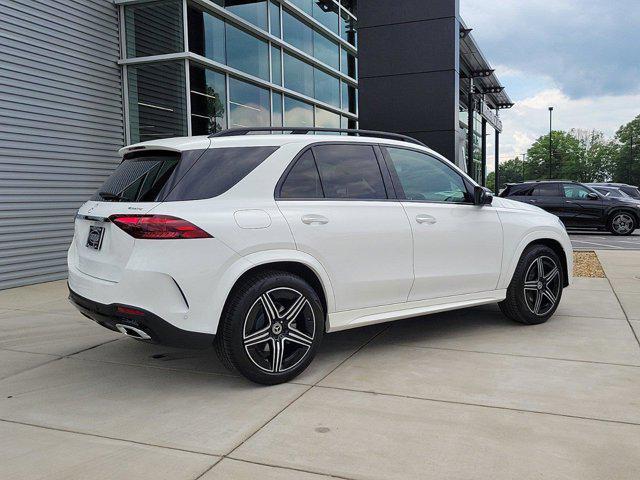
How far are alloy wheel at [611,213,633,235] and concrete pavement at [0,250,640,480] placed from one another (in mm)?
13303

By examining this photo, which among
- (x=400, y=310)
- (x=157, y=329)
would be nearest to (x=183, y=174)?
(x=157, y=329)

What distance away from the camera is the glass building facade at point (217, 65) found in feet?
33.6

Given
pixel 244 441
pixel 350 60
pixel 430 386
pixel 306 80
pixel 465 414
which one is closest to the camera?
pixel 244 441

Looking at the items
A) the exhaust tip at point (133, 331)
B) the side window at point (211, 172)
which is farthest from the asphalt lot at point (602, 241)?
the exhaust tip at point (133, 331)

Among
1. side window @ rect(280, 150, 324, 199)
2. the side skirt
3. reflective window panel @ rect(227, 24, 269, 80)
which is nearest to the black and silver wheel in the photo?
reflective window panel @ rect(227, 24, 269, 80)

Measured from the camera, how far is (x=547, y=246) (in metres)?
5.76

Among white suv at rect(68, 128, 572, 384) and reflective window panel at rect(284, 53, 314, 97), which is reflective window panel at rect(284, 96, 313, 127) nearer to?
reflective window panel at rect(284, 53, 314, 97)

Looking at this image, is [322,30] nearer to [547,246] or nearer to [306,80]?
[306,80]

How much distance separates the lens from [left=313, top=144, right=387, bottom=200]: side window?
427 cm

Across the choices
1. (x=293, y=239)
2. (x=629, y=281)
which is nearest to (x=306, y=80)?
(x=629, y=281)

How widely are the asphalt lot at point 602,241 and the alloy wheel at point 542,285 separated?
8.55m

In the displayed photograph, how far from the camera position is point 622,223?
56.7 ft

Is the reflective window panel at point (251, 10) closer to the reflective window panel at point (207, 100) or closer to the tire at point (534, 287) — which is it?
the reflective window panel at point (207, 100)

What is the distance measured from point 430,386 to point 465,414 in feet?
1.61
